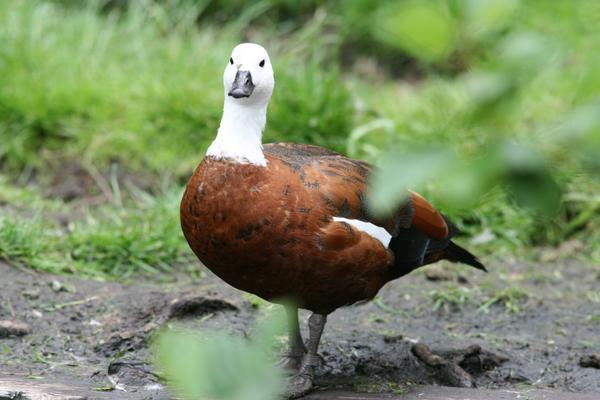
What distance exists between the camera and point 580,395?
3.28 m

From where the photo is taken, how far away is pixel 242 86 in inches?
124

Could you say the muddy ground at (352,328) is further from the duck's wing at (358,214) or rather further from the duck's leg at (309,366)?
the duck's wing at (358,214)

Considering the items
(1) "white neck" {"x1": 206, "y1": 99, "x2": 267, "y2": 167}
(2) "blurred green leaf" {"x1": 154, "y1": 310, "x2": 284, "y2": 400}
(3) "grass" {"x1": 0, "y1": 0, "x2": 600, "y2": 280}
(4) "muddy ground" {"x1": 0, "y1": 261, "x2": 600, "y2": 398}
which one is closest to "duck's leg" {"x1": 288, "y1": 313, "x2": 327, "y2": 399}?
(4) "muddy ground" {"x1": 0, "y1": 261, "x2": 600, "y2": 398}

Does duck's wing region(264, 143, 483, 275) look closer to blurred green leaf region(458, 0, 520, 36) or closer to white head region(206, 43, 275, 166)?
white head region(206, 43, 275, 166)

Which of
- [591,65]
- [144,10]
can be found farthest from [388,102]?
[591,65]

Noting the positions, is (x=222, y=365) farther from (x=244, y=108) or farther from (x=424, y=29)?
(x=244, y=108)

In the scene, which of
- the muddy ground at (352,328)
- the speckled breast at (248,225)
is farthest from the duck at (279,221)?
the muddy ground at (352,328)

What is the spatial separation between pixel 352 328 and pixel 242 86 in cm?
132

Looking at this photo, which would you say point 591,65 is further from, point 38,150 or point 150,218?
point 38,150

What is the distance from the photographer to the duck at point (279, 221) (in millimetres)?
3066

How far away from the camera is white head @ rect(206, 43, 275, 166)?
125 inches

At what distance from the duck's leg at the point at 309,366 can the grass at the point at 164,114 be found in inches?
35.3

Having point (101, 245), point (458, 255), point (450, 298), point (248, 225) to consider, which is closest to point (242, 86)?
point (248, 225)

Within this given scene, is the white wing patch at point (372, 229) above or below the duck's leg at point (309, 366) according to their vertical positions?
above
